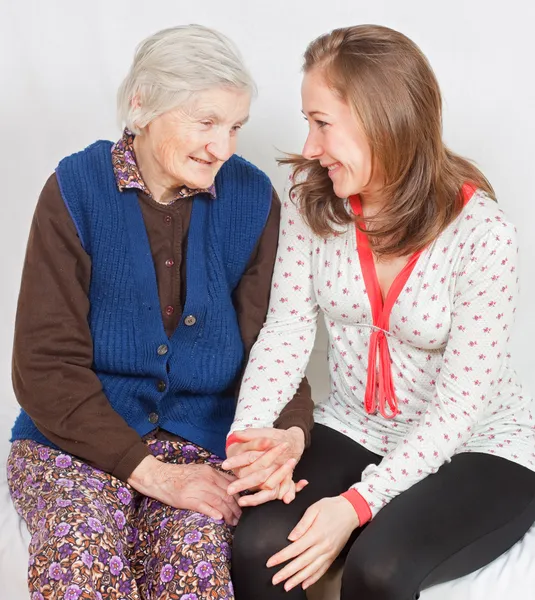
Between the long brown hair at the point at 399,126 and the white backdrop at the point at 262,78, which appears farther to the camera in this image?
the white backdrop at the point at 262,78

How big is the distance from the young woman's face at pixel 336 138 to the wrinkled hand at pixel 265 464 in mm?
520

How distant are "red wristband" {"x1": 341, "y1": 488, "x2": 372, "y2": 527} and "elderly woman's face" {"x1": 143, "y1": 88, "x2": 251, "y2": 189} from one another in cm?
70

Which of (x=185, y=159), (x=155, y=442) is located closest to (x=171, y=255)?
(x=185, y=159)

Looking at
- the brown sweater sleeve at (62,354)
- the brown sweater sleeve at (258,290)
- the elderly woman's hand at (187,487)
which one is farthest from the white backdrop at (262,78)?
the elderly woman's hand at (187,487)

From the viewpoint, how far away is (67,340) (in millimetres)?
2174

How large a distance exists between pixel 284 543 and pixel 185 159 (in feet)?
2.61

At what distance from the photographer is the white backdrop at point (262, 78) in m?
2.51

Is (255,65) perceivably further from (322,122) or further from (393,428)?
(393,428)

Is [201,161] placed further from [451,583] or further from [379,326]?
[451,583]

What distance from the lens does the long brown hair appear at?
1993 mm

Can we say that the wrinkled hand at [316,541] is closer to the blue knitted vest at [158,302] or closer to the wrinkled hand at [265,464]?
the wrinkled hand at [265,464]

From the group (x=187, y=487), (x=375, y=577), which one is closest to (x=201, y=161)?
(x=187, y=487)

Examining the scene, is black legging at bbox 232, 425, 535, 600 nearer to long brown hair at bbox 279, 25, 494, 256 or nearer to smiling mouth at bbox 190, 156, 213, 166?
long brown hair at bbox 279, 25, 494, 256

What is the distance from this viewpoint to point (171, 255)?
2.23 metres
